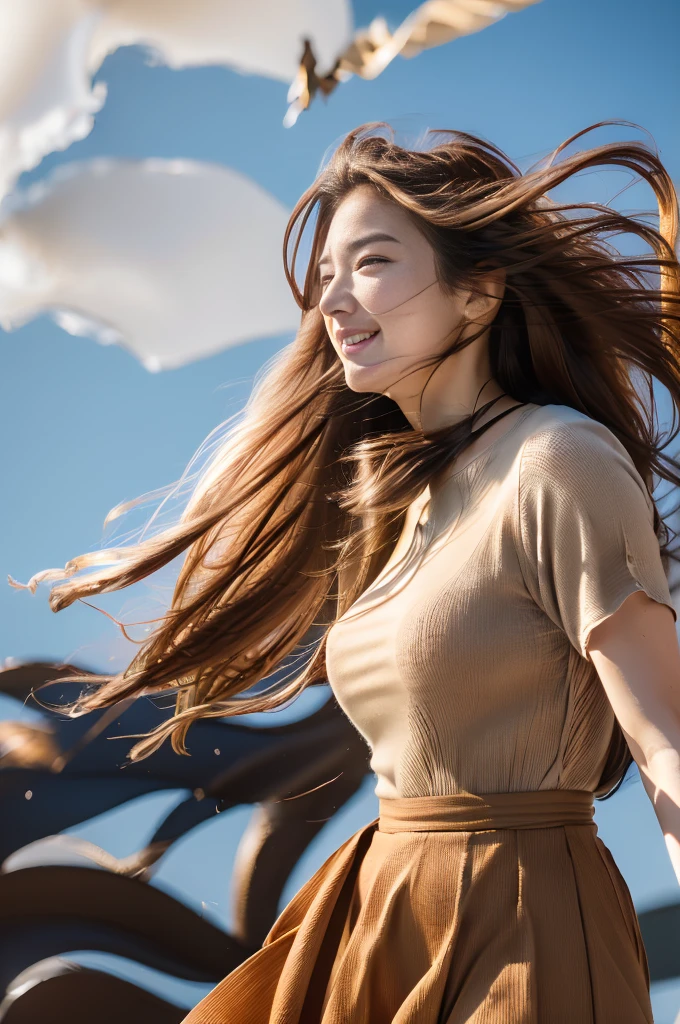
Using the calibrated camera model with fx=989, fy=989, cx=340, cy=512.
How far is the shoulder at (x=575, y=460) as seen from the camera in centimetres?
88

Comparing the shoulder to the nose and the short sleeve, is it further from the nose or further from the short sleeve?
the nose

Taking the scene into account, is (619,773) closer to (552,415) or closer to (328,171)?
(552,415)

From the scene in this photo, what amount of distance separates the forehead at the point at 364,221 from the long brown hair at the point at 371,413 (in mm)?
13

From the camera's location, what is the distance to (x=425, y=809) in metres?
0.96

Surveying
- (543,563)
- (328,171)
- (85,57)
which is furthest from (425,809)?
(85,57)

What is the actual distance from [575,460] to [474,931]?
0.43 metres

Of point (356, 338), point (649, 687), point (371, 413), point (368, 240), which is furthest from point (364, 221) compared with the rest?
point (649, 687)

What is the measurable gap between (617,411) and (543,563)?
0.96 feet

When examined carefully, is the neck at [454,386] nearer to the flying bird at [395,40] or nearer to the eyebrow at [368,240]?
the eyebrow at [368,240]

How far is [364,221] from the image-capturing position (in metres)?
1.15

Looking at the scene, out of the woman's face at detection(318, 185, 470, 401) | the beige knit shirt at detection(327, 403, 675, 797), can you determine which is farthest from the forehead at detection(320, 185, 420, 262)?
the beige knit shirt at detection(327, 403, 675, 797)

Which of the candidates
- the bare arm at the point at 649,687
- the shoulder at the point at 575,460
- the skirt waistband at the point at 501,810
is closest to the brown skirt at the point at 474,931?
the skirt waistband at the point at 501,810

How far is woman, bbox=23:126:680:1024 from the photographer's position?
868mm

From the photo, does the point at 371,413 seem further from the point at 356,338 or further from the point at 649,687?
the point at 649,687
